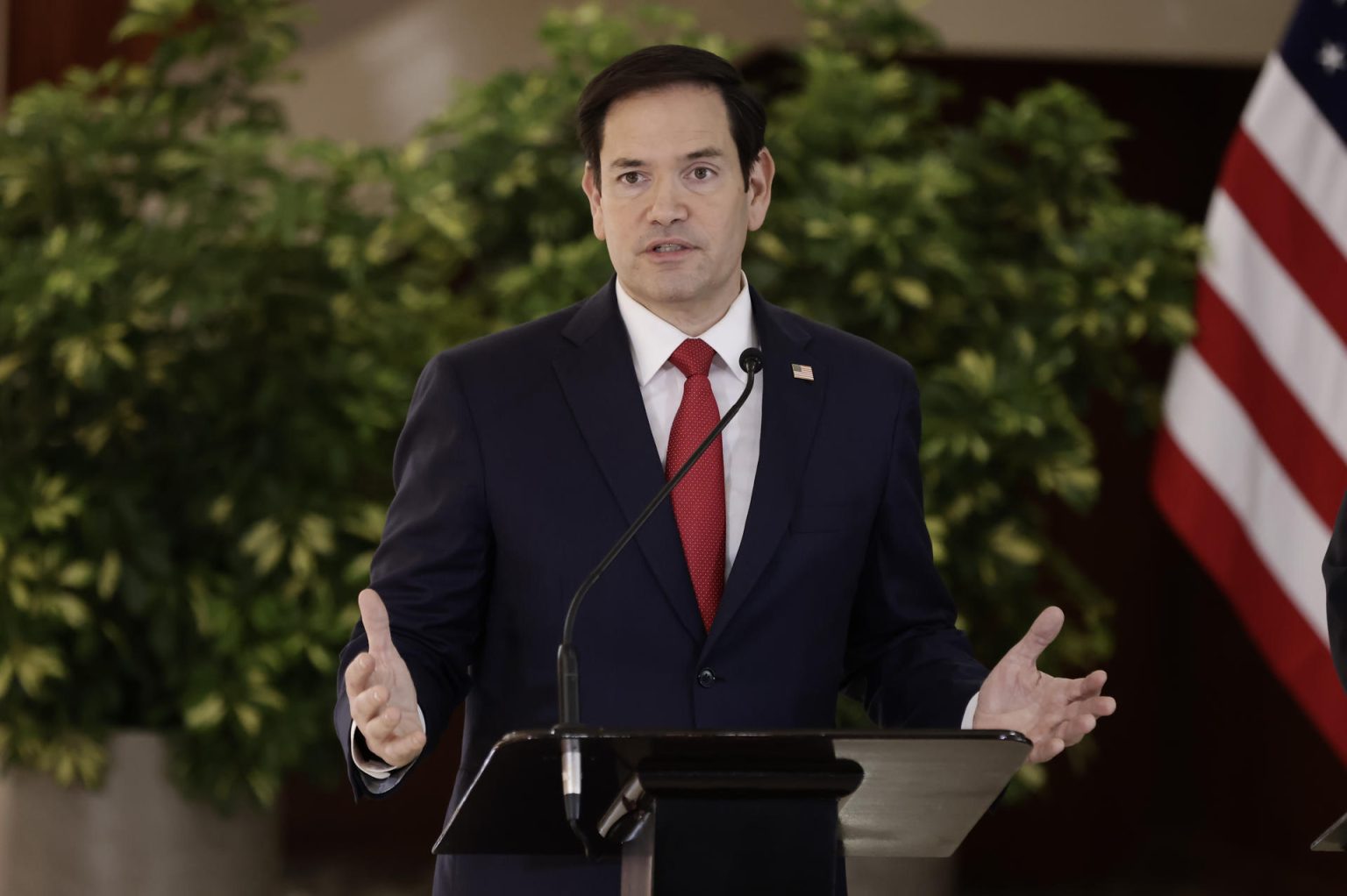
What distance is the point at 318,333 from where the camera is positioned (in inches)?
146

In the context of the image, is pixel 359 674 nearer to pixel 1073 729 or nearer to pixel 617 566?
pixel 617 566

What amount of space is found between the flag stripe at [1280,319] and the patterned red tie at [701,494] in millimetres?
2228

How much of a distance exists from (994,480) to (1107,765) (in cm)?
194

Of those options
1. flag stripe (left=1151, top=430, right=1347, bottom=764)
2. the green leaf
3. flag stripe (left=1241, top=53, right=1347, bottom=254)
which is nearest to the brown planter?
the green leaf

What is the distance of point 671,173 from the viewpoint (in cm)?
186

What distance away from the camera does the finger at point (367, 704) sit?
56.0 inches

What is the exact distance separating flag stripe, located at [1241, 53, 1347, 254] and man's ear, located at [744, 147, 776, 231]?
212 centimetres

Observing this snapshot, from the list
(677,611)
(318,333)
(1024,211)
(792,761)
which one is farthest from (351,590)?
(792,761)

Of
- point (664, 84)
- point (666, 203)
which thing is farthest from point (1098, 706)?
point (664, 84)

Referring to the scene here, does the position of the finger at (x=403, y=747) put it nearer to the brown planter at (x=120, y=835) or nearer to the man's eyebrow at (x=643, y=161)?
the man's eyebrow at (x=643, y=161)

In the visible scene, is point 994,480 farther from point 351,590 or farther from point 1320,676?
point 351,590

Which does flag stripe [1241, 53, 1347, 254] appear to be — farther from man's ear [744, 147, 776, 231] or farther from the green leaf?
the green leaf

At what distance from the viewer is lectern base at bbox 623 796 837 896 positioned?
1338mm

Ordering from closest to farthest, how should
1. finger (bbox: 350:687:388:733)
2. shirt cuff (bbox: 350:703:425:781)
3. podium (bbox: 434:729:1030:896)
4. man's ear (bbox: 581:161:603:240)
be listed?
podium (bbox: 434:729:1030:896), finger (bbox: 350:687:388:733), shirt cuff (bbox: 350:703:425:781), man's ear (bbox: 581:161:603:240)
